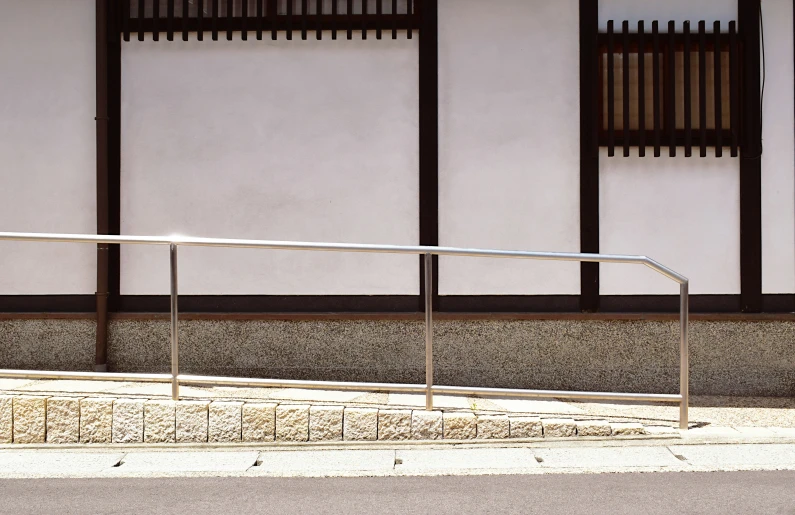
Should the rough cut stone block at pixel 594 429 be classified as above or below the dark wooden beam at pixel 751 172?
below

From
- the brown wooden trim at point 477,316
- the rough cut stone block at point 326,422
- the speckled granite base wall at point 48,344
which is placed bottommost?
the rough cut stone block at point 326,422

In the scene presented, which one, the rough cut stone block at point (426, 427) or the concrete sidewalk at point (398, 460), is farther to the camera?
the rough cut stone block at point (426, 427)

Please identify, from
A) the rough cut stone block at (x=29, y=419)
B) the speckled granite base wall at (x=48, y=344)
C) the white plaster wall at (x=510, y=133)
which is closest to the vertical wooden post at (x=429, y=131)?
the white plaster wall at (x=510, y=133)

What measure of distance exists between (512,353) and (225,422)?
283 cm

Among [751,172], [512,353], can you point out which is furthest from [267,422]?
[751,172]

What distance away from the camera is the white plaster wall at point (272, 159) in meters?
6.67

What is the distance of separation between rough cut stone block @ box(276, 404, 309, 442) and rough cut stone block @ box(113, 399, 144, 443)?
85 cm

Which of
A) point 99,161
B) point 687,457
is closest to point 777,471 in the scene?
point 687,457

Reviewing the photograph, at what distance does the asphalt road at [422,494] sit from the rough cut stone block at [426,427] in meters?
0.65

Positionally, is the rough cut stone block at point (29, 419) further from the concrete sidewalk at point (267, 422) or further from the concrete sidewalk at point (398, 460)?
the concrete sidewalk at point (398, 460)

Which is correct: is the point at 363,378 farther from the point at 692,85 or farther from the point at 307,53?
the point at 692,85

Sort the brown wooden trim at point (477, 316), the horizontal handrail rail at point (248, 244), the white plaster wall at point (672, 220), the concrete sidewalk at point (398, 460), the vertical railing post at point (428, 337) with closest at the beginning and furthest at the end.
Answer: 1. the concrete sidewalk at point (398, 460)
2. the horizontal handrail rail at point (248, 244)
3. the vertical railing post at point (428, 337)
4. the brown wooden trim at point (477, 316)
5. the white plaster wall at point (672, 220)

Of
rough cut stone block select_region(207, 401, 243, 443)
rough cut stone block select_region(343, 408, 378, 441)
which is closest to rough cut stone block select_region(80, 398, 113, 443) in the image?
rough cut stone block select_region(207, 401, 243, 443)

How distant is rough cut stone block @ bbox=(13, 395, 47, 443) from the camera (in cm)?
463
